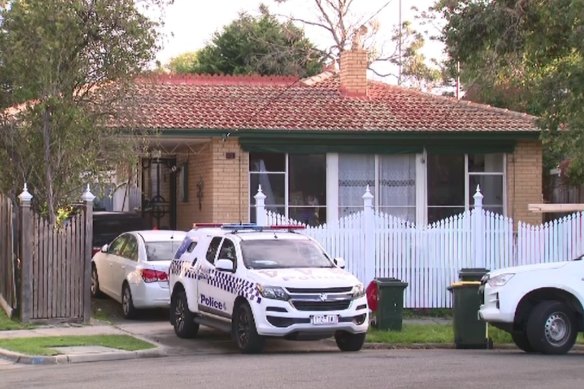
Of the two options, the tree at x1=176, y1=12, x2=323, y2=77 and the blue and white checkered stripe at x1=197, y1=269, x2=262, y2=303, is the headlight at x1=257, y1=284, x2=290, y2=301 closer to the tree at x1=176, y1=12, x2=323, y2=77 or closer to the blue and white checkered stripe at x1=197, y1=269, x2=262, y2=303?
the blue and white checkered stripe at x1=197, y1=269, x2=262, y2=303

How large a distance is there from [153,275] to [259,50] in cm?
2648

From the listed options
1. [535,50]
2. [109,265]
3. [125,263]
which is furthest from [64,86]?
[535,50]

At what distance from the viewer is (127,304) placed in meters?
16.7

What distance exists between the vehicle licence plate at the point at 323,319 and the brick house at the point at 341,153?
29.3 feet

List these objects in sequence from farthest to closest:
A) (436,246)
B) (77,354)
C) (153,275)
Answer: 1. (436,246)
2. (153,275)
3. (77,354)

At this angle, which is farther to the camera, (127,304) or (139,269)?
(127,304)

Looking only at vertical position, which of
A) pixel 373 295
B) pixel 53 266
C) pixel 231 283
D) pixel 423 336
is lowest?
pixel 423 336

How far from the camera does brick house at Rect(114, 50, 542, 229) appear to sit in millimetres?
21250

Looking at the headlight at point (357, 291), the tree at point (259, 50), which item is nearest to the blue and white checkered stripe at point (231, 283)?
the headlight at point (357, 291)

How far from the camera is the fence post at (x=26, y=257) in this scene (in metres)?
15.2

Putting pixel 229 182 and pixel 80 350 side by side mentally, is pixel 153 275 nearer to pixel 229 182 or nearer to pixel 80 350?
pixel 80 350

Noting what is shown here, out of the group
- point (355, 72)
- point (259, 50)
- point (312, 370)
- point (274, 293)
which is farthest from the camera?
point (259, 50)

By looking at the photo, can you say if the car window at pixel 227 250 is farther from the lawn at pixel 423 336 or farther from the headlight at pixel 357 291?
the lawn at pixel 423 336

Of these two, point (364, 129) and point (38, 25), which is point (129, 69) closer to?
point (38, 25)
